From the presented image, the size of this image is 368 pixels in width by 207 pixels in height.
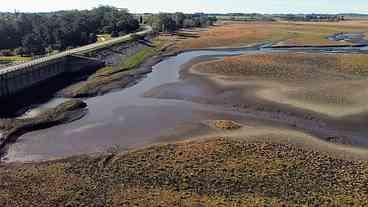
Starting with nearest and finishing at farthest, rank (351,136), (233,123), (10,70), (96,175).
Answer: (96,175), (351,136), (233,123), (10,70)

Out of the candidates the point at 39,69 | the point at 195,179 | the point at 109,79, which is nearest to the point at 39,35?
the point at 39,69

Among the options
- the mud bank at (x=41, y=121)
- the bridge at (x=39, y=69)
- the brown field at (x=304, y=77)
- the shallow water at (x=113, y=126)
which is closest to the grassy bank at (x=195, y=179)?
the shallow water at (x=113, y=126)

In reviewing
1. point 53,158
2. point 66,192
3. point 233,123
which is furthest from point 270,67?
point 66,192

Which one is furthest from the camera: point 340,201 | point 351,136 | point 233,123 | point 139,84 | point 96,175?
point 139,84

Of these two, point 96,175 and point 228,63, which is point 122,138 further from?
point 228,63

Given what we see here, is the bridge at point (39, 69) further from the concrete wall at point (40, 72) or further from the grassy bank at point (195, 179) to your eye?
the grassy bank at point (195, 179)

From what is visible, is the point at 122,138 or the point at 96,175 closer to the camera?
the point at 96,175

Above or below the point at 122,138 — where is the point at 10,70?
above
